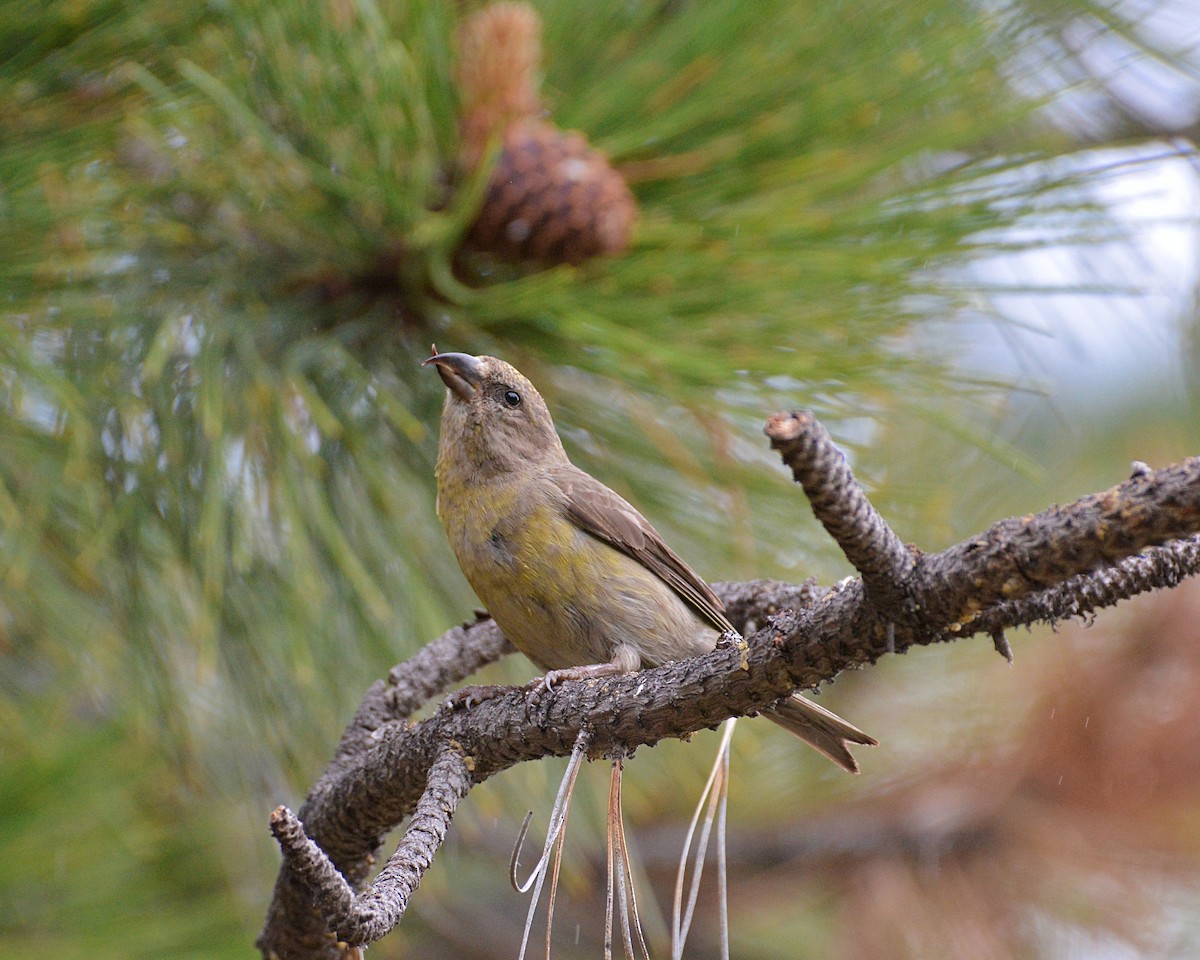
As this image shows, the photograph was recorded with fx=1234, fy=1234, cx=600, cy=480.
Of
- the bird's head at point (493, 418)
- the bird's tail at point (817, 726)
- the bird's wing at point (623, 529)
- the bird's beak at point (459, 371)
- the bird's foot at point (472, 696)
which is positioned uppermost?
the bird's beak at point (459, 371)

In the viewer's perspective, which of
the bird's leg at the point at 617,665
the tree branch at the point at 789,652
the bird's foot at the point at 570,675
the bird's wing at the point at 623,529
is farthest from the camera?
the bird's wing at the point at 623,529

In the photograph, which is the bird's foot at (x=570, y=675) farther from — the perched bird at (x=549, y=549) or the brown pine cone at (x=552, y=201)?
the brown pine cone at (x=552, y=201)

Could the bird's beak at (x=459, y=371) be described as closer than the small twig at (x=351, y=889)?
No

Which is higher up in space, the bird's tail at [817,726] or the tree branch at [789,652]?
the tree branch at [789,652]

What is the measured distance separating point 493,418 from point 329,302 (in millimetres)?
520

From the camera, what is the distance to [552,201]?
2840 mm

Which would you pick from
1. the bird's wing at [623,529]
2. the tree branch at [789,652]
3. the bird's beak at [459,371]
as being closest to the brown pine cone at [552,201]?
the bird's beak at [459,371]

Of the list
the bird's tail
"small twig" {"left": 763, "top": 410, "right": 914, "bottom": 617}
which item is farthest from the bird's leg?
"small twig" {"left": 763, "top": 410, "right": 914, "bottom": 617}

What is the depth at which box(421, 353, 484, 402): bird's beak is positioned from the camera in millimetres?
2965

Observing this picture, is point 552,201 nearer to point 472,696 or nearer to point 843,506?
point 472,696

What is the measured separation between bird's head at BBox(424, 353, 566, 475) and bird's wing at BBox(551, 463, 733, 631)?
0.16 meters

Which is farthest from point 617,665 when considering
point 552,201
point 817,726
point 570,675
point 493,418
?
point 552,201

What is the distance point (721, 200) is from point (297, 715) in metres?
1.74

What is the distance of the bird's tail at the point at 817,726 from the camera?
2.74 metres
